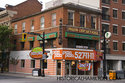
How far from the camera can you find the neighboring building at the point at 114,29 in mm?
40350

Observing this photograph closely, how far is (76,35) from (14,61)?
15.5 meters

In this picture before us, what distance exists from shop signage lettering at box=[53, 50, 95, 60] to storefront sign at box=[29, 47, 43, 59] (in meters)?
3.72

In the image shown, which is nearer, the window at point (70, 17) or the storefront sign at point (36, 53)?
the window at point (70, 17)

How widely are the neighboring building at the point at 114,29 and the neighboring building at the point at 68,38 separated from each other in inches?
→ 110

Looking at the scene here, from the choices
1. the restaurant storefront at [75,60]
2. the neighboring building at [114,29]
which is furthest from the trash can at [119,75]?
the neighboring building at [114,29]

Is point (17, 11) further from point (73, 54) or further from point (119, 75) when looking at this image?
point (119, 75)

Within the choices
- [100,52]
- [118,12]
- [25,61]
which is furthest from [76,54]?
[118,12]

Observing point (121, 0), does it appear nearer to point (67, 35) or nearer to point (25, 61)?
point (67, 35)

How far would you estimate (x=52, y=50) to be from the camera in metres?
34.7

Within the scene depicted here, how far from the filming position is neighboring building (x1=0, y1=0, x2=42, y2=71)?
46509mm

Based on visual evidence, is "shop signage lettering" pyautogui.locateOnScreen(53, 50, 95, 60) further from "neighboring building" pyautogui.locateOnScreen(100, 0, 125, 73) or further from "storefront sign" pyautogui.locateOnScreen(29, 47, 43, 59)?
"neighboring building" pyautogui.locateOnScreen(100, 0, 125, 73)

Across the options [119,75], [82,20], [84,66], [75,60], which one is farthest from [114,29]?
[119,75]

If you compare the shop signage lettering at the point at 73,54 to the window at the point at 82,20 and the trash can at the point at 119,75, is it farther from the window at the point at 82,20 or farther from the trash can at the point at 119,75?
the trash can at the point at 119,75


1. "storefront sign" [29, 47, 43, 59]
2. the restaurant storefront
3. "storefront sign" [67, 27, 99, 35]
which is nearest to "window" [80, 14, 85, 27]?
"storefront sign" [67, 27, 99, 35]
